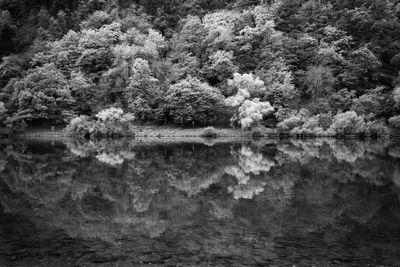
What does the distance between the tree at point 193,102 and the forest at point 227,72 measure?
0.13 m

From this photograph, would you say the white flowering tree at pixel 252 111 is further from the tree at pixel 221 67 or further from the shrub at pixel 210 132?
the tree at pixel 221 67

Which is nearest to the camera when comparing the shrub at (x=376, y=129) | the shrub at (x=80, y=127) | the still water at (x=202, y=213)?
the still water at (x=202, y=213)

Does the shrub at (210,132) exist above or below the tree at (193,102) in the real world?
below

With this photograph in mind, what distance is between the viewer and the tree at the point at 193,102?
49.7m

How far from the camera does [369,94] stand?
49531 mm

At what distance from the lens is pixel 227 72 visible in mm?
55219

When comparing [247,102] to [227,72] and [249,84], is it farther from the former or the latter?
[227,72]

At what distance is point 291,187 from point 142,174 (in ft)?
24.6

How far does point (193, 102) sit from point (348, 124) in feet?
57.3

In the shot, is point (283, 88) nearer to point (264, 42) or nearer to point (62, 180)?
point (264, 42)

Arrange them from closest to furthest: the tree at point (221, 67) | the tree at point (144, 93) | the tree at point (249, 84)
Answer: the tree at point (249, 84)
the tree at point (144, 93)
the tree at point (221, 67)

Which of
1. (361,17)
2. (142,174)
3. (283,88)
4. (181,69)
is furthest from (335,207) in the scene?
(361,17)

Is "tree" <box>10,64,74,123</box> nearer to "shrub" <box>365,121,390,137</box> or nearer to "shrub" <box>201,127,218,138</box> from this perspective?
"shrub" <box>201,127,218,138</box>

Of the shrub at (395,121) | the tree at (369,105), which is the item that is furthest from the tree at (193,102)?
the shrub at (395,121)
